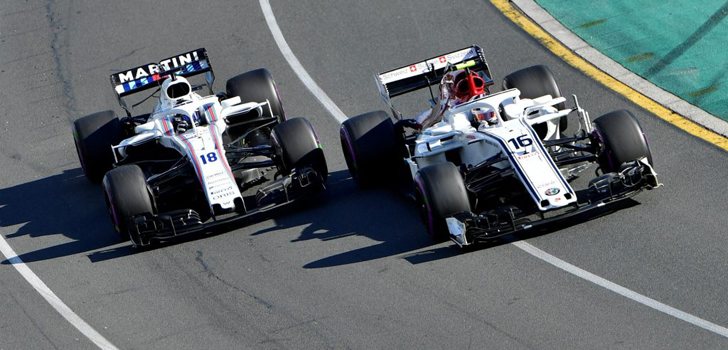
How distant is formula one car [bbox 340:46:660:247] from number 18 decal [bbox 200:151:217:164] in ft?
5.47

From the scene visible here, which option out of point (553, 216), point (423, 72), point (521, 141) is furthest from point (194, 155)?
point (553, 216)

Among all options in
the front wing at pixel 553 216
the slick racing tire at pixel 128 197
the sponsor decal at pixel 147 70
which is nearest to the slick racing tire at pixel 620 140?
the front wing at pixel 553 216

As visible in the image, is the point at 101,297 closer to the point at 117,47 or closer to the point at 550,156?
the point at 550,156

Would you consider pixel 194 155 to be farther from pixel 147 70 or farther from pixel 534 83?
pixel 534 83

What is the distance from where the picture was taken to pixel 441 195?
619 inches

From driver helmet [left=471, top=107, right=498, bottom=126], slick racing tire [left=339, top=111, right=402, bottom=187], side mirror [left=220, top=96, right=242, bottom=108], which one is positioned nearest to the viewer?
driver helmet [left=471, top=107, right=498, bottom=126]

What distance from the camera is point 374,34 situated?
23578mm

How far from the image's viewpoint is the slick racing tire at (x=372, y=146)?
17719 millimetres

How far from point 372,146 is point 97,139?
3983 millimetres

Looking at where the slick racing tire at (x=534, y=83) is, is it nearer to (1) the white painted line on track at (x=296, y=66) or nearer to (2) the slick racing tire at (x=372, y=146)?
(2) the slick racing tire at (x=372, y=146)

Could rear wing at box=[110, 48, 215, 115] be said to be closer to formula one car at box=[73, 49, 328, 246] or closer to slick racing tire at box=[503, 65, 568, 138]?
formula one car at box=[73, 49, 328, 246]

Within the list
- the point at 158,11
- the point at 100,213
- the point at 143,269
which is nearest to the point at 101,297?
the point at 143,269

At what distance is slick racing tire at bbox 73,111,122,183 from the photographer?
757 inches

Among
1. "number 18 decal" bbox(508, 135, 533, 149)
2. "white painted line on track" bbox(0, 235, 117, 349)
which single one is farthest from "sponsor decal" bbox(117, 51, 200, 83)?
"number 18 decal" bbox(508, 135, 533, 149)
